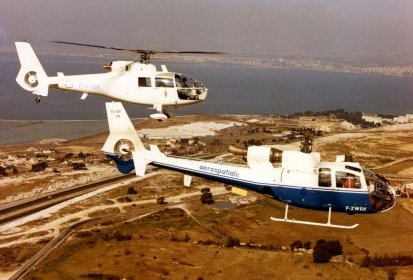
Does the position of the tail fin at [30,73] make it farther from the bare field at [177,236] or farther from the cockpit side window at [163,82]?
the bare field at [177,236]

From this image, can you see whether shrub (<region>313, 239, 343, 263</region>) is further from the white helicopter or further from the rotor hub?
the rotor hub

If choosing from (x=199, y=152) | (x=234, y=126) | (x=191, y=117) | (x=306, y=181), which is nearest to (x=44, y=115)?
(x=191, y=117)

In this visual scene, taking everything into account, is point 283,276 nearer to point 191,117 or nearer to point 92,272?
point 92,272

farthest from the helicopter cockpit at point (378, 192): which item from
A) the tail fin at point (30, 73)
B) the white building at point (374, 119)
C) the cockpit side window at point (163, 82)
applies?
the white building at point (374, 119)

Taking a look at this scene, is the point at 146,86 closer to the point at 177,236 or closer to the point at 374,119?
the point at 177,236

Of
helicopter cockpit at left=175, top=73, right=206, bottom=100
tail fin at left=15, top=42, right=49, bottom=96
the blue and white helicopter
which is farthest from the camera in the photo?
tail fin at left=15, top=42, right=49, bottom=96

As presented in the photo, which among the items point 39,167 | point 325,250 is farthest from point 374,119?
point 325,250

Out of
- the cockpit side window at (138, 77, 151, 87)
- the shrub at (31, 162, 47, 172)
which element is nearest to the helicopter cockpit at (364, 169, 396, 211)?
the cockpit side window at (138, 77, 151, 87)
